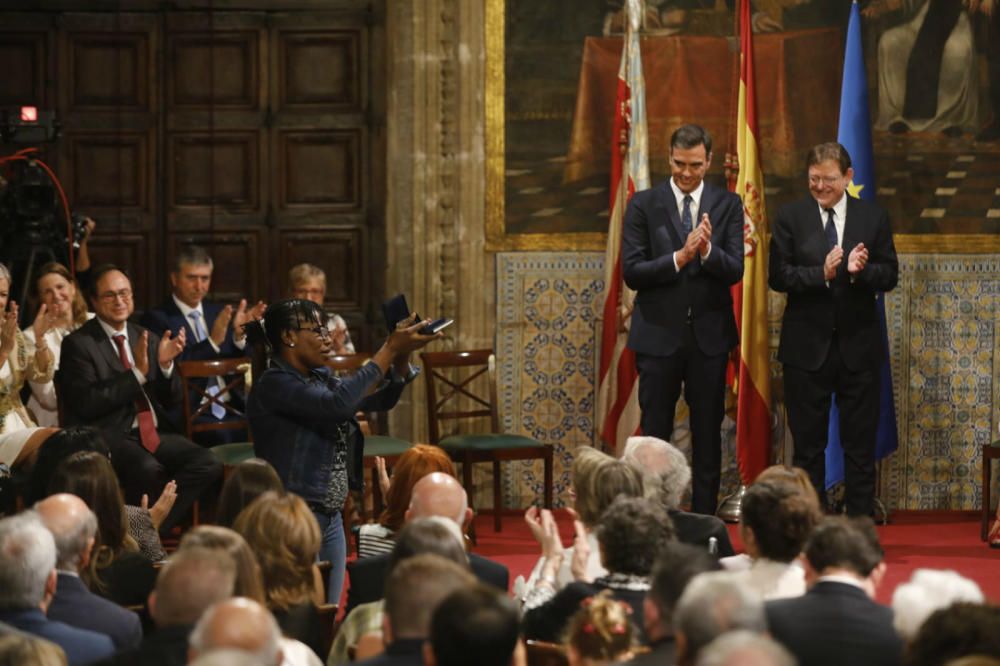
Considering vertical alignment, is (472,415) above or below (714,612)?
below

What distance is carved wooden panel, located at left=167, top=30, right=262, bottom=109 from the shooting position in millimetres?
9031

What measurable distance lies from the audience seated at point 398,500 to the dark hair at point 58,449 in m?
1.05

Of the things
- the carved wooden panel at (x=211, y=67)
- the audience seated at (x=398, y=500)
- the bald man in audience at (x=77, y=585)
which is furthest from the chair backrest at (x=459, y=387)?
the bald man in audience at (x=77, y=585)

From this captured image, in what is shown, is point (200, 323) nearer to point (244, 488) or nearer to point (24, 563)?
point (244, 488)

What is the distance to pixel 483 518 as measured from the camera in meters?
8.66

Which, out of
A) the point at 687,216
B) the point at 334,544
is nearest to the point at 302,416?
the point at 334,544

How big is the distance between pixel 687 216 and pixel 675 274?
32cm

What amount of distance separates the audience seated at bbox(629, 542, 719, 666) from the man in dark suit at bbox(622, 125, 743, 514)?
3.86 m

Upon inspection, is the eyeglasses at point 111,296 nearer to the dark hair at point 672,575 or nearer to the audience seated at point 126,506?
the audience seated at point 126,506

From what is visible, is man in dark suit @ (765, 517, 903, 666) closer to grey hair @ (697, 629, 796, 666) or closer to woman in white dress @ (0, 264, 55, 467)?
grey hair @ (697, 629, 796, 666)

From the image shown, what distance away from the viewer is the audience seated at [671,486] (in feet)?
16.2

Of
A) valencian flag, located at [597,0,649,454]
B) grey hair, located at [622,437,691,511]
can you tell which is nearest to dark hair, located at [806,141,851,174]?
valencian flag, located at [597,0,649,454]

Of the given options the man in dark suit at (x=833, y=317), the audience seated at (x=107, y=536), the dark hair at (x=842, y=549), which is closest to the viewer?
the dark hair at (x=842, y=549)

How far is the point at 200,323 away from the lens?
8188 mm
